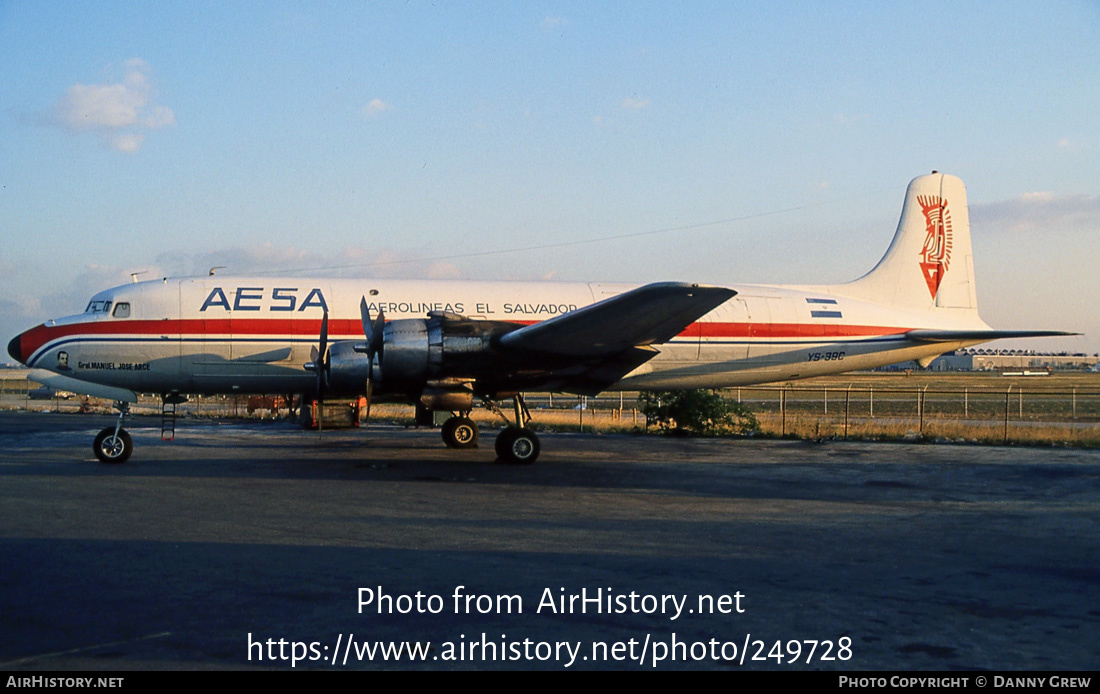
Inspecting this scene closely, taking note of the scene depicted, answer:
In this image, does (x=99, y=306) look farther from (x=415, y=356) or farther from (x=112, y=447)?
(x=415, y=356)

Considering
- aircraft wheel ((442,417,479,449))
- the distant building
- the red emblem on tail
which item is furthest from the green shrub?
the distant building

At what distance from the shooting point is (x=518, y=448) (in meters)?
15.3

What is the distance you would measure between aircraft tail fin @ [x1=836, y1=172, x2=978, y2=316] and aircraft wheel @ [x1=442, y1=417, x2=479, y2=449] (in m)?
9.64

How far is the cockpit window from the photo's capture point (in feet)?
54.1

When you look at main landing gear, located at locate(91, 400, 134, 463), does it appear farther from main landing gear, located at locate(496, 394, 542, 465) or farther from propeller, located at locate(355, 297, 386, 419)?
main landing gear, located at locate(496, 394, 542, 465)

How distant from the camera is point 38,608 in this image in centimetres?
564

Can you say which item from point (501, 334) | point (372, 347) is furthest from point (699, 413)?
point (372, 347)

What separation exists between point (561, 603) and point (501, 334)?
29.5 feet

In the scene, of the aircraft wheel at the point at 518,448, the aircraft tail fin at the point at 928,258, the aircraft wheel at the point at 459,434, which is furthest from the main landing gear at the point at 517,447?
the aircraft tail fin at the point at 928,258

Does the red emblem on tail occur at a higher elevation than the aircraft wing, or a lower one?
higher

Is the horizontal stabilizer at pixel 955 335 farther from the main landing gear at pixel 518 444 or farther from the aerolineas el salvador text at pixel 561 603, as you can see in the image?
the aerolineas el salvador text at pixel 561 603

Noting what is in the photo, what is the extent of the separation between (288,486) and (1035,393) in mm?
58999
